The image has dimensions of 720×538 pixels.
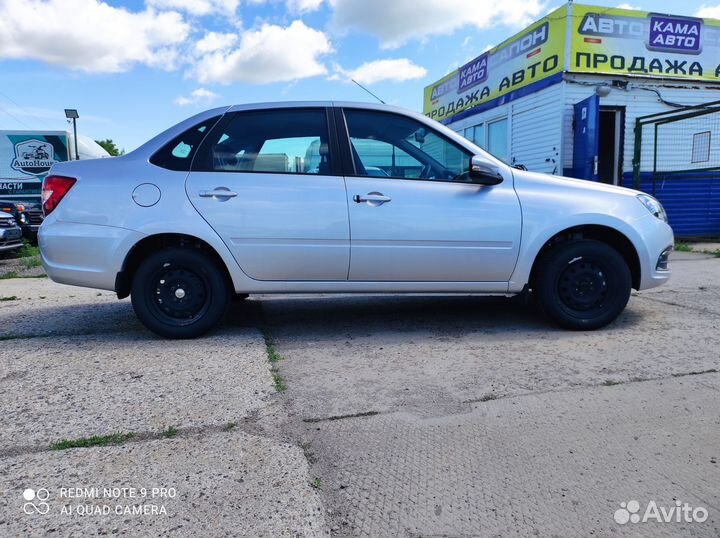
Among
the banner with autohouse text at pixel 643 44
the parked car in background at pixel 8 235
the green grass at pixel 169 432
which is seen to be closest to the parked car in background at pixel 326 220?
the green grass at pixel 169 432

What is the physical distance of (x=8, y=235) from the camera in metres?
10.0

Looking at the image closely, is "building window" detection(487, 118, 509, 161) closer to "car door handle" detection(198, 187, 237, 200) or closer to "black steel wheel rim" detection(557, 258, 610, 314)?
"black steel wheel rim" detection(557, 258, 610, 314)

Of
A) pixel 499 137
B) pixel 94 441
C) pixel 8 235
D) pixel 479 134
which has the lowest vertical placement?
pixel 94 441

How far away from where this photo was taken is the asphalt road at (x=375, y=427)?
186cm

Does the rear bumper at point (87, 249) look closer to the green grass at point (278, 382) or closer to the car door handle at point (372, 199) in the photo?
the green grass at point (278, 382)

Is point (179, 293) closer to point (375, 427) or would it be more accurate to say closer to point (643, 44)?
point (375, 427)

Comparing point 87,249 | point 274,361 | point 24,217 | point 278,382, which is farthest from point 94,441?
point 24,217

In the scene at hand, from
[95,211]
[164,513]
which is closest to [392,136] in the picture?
[95,211]

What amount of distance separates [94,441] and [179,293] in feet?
5.47

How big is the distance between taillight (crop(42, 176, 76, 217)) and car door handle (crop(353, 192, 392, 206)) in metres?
2.09

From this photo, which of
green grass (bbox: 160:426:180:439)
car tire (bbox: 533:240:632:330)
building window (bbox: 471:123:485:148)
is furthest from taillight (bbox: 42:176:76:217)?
building window (bbox: 471:123:485:148)

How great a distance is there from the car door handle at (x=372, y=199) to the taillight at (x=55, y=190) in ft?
6.87

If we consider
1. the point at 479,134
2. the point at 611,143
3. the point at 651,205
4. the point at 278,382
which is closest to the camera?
the point at 278,382

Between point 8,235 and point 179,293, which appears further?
point 8,235
